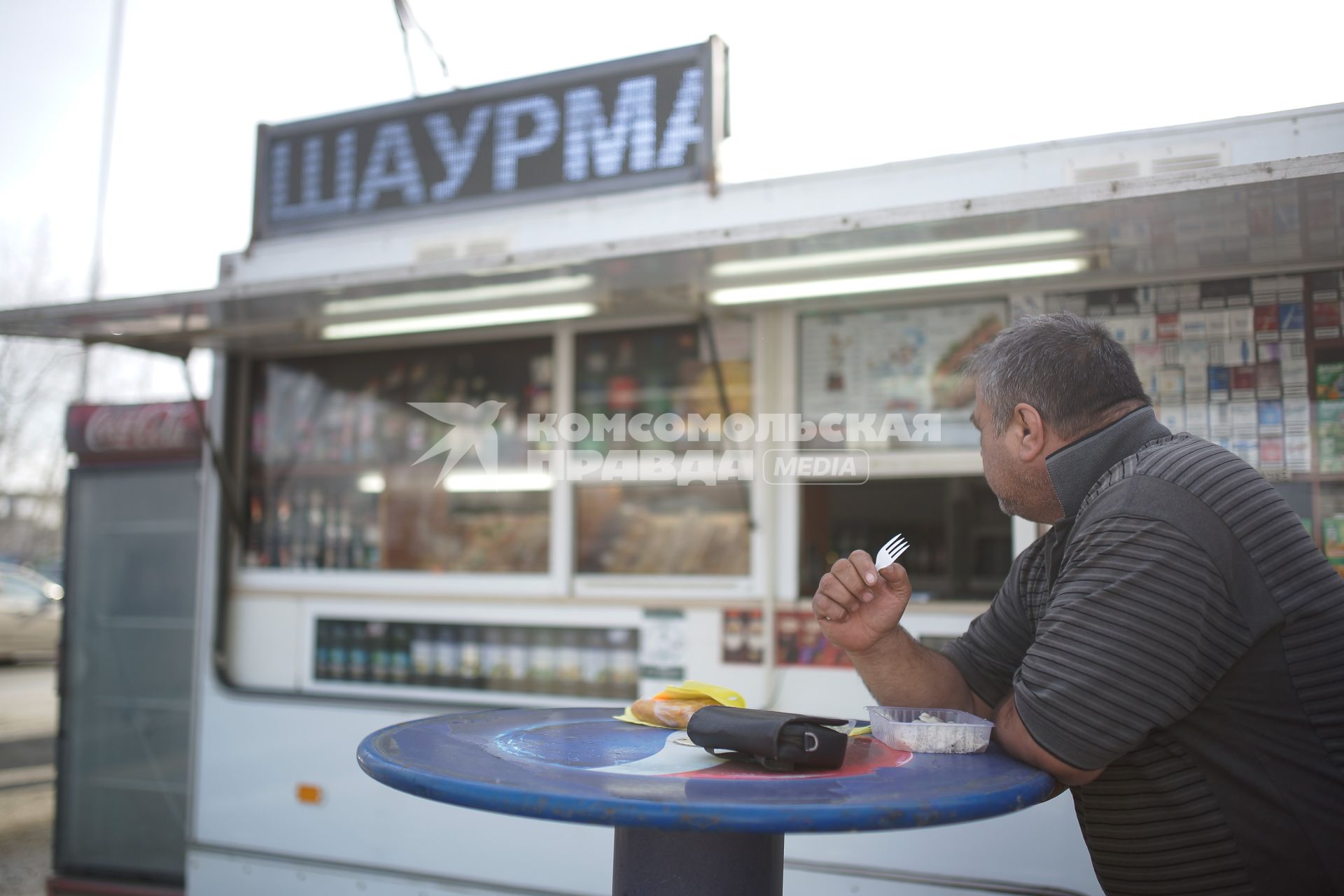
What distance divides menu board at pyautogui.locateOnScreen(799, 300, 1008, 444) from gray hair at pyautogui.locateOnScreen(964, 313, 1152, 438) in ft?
4.96

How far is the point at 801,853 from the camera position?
3.11 m

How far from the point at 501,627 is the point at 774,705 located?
3.62ft

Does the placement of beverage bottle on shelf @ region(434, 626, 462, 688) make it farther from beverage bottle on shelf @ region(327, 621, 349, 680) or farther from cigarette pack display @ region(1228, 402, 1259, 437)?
cigarette pack display @ region(1228, 402, 1259, 437)

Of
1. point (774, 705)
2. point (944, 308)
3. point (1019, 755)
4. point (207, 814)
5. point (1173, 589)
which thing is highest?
point (944, 308)

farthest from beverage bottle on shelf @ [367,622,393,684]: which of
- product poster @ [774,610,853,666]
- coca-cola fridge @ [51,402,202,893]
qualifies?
product poster @ [774,610,853,666]

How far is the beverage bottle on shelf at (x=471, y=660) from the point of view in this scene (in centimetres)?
385

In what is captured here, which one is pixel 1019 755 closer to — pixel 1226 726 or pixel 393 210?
pixel 1226 726

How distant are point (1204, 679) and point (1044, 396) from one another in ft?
1.68

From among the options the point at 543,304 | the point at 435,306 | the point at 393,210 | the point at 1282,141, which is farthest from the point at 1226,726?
the point at 393,210

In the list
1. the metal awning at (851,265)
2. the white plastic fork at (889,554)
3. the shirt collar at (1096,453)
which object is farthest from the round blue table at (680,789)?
the metal awning at (851,265)

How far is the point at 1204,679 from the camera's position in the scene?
1.45 meters

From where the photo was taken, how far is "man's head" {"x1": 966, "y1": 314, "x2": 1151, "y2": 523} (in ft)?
5.58

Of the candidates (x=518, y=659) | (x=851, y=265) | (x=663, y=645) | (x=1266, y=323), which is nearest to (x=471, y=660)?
(x=518, y=659)

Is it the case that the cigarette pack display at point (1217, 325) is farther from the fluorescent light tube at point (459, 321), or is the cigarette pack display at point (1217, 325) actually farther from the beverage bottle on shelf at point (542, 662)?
the beverage bottle on shelf at point (542, 662)
